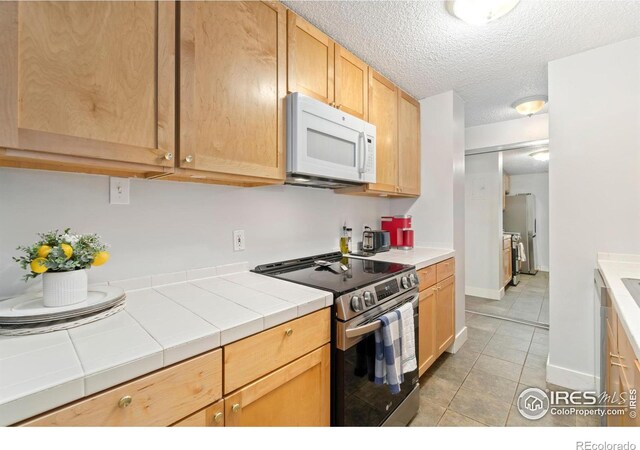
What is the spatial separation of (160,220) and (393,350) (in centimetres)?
130

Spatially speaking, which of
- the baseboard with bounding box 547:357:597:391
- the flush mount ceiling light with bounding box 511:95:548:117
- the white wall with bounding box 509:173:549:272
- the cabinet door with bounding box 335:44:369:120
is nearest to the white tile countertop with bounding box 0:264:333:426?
the cabinet door with bounding box 335:44:369:120

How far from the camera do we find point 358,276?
5.03ft

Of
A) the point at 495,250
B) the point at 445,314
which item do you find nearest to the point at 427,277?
the point at 445,314

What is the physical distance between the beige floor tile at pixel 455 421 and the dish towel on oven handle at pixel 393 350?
1.58ft

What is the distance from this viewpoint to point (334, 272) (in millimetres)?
1642

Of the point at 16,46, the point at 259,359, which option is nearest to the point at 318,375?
the point at 259,359

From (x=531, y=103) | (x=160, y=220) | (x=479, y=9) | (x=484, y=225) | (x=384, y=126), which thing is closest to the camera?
(x=160, y=220)

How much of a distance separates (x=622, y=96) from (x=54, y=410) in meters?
3.06

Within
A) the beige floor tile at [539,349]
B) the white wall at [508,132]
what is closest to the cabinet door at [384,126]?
the white wall at [508,132]

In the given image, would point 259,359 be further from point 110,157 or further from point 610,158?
point 610,158

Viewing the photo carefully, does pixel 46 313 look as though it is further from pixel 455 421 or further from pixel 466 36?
pixel 466 36

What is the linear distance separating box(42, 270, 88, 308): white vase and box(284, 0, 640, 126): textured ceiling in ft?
5.29

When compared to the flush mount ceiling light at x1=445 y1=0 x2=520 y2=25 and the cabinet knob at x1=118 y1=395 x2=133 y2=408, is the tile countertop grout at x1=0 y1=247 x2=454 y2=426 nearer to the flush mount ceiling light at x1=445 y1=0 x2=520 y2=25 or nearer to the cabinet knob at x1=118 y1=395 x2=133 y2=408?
the cabinet knob at x1=118 y1=395 x2=133 y2=408

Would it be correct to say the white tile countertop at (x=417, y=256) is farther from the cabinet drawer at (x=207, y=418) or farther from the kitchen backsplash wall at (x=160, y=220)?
the cabinet drawer at (x=207, y=418)
